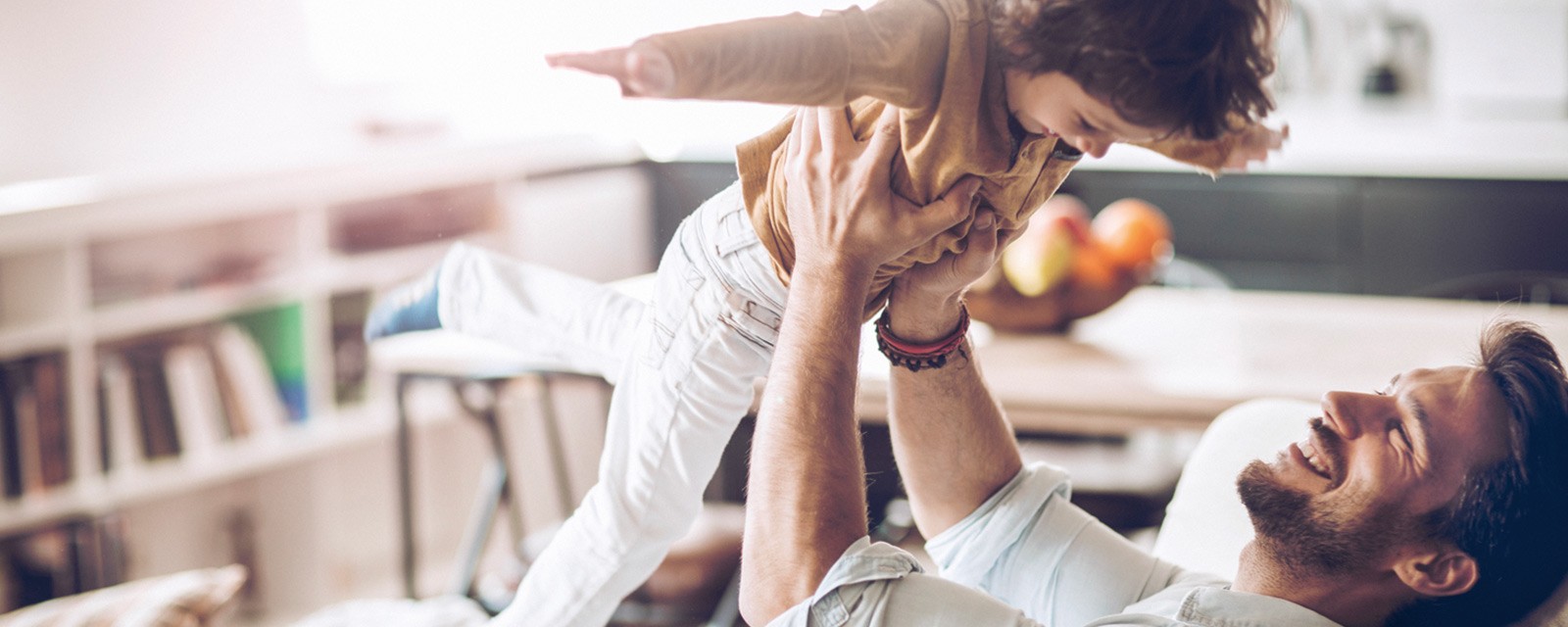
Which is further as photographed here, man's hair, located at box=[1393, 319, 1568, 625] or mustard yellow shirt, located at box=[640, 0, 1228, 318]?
man's hair, located at box=[1393, 319, 1568, 625]

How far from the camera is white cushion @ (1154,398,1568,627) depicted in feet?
4.54

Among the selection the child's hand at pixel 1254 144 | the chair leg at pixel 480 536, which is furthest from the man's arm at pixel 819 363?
the chair leg at pixel 480 536

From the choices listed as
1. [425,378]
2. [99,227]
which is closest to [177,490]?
[99,227]

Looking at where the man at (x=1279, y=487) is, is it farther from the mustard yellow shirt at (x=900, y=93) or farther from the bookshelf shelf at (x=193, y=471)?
the bookshelf shelf at (x=193, y=471)

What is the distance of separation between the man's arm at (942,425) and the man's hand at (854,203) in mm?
122

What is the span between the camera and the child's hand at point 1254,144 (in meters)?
1.04

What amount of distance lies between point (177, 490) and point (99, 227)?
68 centimetres

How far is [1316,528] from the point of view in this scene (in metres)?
1.08

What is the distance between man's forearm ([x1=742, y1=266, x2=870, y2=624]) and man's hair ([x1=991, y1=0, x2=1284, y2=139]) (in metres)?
0.24

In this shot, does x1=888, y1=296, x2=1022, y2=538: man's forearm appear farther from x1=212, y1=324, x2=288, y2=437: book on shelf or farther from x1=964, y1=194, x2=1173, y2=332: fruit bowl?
x1=212, y1=324, x2=288, y2=437: book on shelf

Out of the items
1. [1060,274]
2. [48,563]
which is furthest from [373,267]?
[1060,274]

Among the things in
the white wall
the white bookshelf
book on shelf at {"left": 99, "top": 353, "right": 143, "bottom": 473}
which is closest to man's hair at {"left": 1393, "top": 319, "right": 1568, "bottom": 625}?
the white bookshelf

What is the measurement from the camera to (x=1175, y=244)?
3697 mm

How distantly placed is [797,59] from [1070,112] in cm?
21
